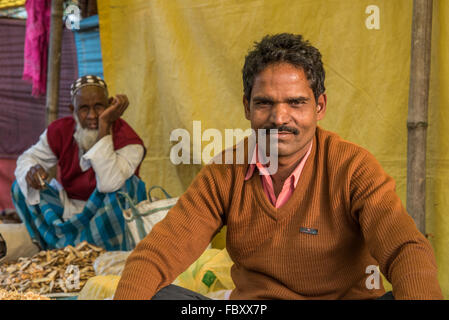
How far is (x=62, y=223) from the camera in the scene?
387cm

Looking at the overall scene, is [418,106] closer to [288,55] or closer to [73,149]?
[288,55]

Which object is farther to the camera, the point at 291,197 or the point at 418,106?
the point at 418,106

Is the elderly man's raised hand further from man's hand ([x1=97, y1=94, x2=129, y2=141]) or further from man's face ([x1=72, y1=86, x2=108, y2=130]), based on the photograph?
man's face ([x1=72, y1=86, x2=108, y2=130])

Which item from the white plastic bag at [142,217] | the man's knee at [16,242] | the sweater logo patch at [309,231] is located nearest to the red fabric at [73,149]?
the man's knee at [16,242]

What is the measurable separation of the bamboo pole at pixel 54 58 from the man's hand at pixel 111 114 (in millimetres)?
1080

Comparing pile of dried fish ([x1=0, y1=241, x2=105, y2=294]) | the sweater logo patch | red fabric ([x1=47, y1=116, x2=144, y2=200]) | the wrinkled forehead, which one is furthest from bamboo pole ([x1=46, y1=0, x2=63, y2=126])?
the sweater logo patch

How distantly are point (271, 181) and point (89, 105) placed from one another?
2583mm

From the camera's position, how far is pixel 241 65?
3.48 metres

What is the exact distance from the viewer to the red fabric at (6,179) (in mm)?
5551

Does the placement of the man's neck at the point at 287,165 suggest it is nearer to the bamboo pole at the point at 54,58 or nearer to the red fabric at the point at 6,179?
the bamboo pole at the point at 54,58

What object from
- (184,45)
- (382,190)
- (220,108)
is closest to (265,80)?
(382,190)

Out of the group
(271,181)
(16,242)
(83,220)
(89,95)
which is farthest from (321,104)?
(16,242)

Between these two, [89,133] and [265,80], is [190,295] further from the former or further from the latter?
[89,133]

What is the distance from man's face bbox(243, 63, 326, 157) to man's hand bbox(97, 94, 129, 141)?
2.35 metres
